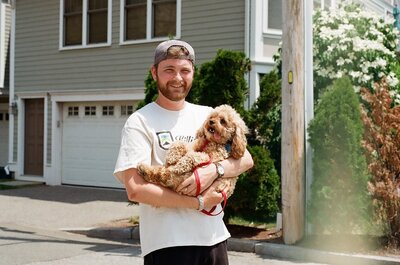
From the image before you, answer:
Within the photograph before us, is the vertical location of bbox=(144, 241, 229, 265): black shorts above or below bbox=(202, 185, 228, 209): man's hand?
below

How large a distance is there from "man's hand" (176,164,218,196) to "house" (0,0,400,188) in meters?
9.57

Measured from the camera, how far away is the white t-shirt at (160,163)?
2619 millimetres

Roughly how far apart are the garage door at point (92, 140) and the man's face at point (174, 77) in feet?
39.1

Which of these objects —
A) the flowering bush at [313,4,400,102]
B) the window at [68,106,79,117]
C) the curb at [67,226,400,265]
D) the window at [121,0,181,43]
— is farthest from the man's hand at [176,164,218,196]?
the window at [68,106,79,117]

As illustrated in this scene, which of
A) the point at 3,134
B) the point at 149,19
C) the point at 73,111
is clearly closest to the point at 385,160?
the point at 149,19

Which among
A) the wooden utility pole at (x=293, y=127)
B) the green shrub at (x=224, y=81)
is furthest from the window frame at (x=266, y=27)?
the wooden utility pole at (x=293, y=127)

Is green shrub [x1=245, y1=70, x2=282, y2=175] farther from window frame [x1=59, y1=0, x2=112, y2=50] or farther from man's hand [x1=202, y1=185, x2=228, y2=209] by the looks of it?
window frame [x1=59, y1=0, x2=112, y2=50]

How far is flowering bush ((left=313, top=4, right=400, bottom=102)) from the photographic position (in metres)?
9.53

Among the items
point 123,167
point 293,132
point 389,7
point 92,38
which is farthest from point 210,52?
point 123,167

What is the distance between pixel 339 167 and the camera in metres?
7.76

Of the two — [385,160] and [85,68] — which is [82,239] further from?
[85,68]

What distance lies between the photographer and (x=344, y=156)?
7.70 m

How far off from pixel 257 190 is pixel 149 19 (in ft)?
23.0

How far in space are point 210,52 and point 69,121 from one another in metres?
5.31
